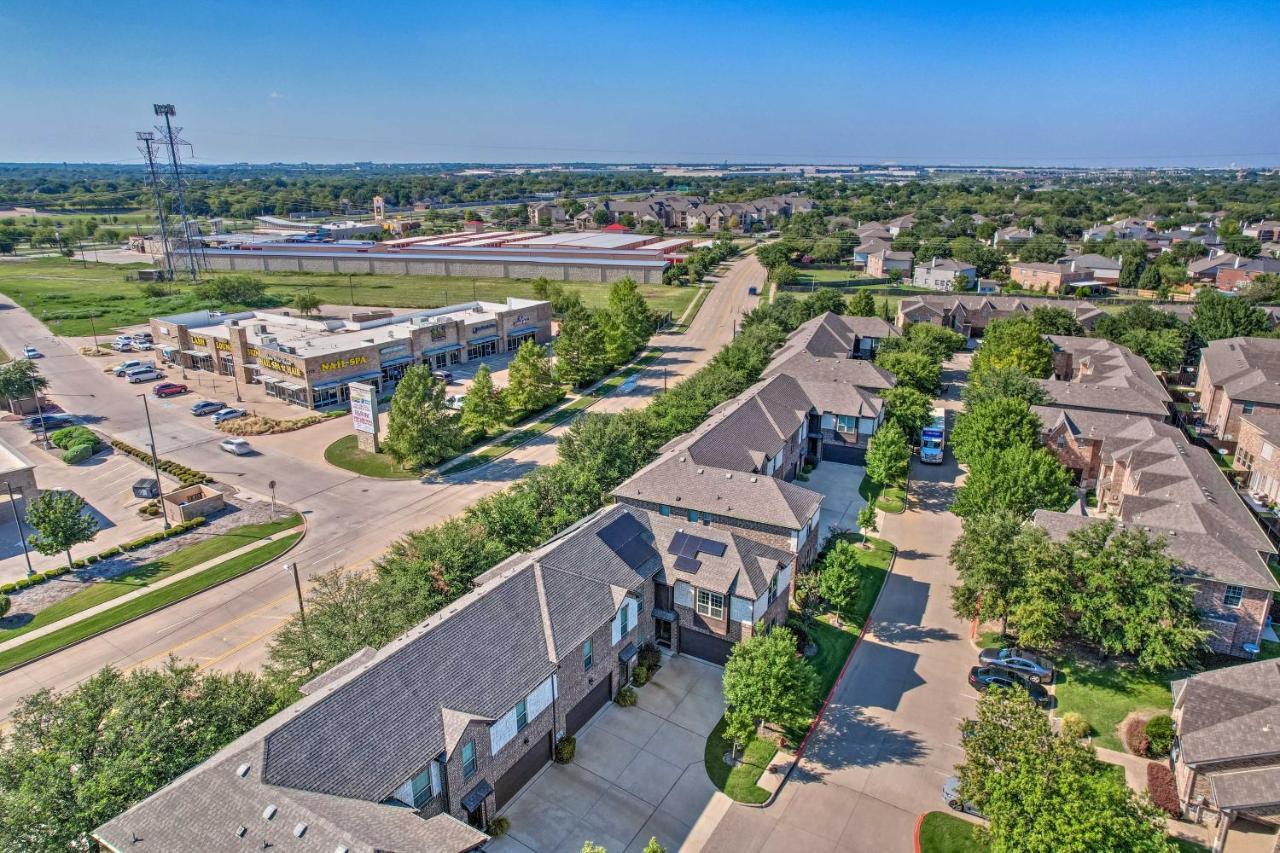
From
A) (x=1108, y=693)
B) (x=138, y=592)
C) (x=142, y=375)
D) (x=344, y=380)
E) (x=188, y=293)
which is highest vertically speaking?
(x=188, y=293)

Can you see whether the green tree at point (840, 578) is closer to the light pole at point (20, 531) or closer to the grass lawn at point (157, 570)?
the grass lawn at point (157, 570)

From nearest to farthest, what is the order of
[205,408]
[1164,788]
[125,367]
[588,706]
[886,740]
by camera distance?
[1164,788], [886,740], [588,706], [205,408], [125,367]

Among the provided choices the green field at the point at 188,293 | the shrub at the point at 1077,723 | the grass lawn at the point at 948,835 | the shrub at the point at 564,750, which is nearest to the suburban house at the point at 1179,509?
the shrub at the point at 1077,723

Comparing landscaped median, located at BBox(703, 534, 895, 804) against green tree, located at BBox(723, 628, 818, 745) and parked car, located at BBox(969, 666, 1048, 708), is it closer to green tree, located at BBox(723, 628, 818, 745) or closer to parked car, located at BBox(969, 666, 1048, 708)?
green tree, located at BBox(723, 628, 818, 745)

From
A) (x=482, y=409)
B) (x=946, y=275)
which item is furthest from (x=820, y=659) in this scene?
(x=946, y=275)

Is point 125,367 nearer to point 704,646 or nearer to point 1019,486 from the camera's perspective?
point 704,646

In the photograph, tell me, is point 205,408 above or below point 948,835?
above

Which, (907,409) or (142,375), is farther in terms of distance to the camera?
(142,375)

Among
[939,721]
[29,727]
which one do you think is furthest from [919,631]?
[29,727]

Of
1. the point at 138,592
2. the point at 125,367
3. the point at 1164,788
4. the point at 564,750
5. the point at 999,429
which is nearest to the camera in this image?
the point at 1164,788
